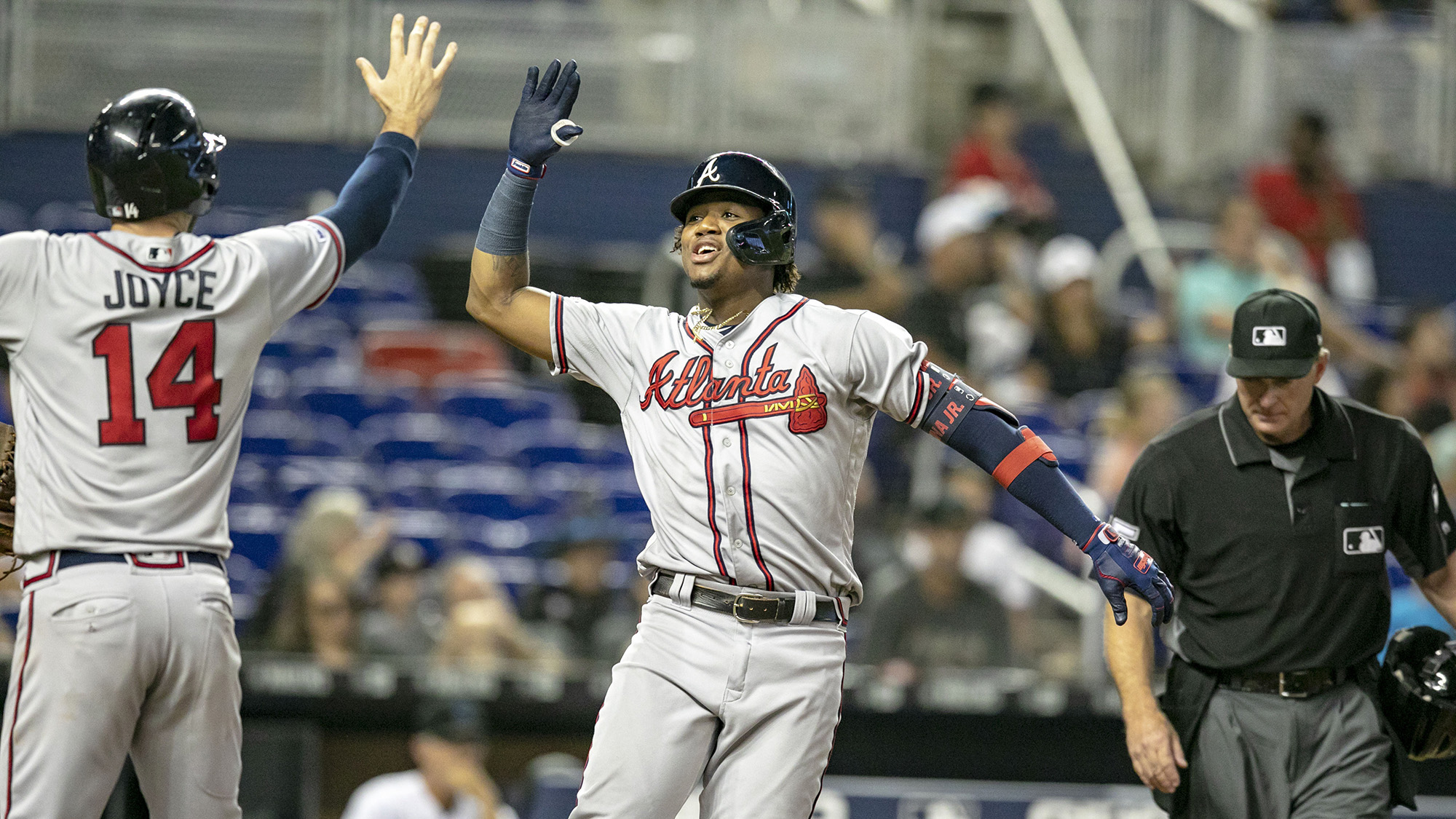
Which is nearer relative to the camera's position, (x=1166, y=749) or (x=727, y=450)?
(x=727, y=450)

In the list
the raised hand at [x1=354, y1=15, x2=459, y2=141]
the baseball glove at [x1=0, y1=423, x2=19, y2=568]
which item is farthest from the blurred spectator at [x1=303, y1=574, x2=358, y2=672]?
the raised hand at [x1=354, y1=15, x2=459, y2=141]

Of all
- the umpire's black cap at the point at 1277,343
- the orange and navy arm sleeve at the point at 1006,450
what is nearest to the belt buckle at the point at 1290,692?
the umpire's black cap at the point at 1277,343

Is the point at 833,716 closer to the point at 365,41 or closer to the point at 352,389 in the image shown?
the point at 352,389

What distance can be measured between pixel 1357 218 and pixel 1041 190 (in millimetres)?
2286

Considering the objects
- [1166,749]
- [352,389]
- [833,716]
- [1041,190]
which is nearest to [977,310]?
[1041,190]

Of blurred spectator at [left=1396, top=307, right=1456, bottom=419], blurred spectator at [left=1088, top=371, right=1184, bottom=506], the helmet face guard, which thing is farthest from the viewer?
blurred spectator at [left=1396, top=307, right=1456, bottom=419]

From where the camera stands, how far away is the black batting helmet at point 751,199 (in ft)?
12.0

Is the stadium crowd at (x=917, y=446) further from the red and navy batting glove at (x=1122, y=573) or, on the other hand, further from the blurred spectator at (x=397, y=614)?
the red and navy batting glove at (x=1122, y=573)

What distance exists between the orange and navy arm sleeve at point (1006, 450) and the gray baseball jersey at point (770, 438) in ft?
0.16

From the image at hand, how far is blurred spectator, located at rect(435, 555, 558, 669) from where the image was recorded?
6.92 metres

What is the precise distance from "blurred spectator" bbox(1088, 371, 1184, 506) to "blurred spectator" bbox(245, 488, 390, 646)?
355 cm

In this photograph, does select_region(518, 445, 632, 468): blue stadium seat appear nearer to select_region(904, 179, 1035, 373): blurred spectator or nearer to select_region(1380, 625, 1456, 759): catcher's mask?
select_region(904, 179, 1035, 373): blurred spectator

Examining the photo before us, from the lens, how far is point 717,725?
3527 mm

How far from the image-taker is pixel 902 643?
706 cm
